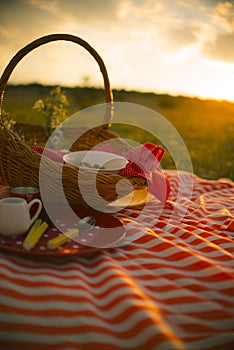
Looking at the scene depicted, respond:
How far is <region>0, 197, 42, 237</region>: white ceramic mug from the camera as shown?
850 mm

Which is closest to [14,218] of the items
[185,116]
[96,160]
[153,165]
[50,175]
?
[50,175]

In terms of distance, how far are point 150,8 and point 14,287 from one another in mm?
2205

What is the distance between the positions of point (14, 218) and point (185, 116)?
347 centimetres

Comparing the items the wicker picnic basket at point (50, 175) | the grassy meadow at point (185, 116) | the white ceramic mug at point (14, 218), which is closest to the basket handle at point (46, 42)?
the wicker picnic basket at point (50, 175)

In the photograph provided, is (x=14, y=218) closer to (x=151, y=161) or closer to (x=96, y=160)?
(x=96, y=160)

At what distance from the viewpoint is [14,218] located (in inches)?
33.5

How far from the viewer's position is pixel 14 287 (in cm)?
77

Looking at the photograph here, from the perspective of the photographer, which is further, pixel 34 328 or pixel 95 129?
pixel 95 129

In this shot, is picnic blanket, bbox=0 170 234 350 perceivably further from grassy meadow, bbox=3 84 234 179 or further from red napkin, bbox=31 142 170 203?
grassy meadow, bbox=3 84 234 179

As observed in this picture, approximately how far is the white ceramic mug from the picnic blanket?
0.05 m

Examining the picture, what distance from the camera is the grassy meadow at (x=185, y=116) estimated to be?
278cm

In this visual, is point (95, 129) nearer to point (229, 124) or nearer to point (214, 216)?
point (214, 216)

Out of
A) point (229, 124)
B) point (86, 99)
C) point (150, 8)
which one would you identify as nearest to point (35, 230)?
point (150, 8)

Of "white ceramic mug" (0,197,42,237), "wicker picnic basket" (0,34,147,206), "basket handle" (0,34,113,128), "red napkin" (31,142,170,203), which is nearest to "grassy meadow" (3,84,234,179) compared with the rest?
"basket handle" (0,34,113,128)
